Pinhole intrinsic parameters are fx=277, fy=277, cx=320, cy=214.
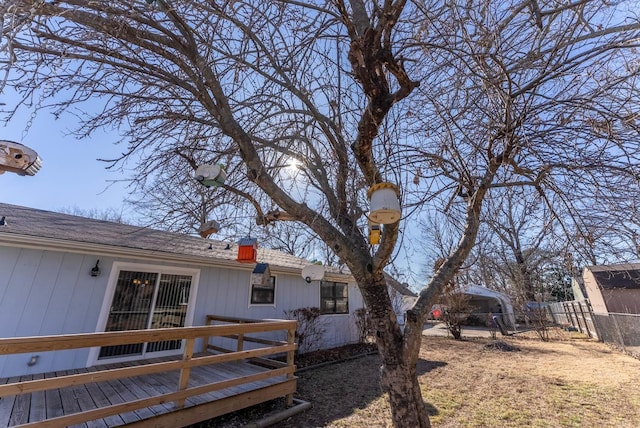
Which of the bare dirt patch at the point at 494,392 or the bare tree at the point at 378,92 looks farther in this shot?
the bare dirt patch at the point at 494,392

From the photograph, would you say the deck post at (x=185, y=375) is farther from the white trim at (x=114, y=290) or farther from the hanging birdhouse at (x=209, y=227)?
the white trim at (x=114, y=290)

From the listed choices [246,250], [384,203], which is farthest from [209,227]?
[384,203]

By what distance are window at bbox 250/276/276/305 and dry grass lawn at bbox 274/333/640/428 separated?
227 centimetres

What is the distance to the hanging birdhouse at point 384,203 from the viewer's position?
203 centimetres

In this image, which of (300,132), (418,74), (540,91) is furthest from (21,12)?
(540,91)

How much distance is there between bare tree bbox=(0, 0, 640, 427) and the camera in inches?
97.8

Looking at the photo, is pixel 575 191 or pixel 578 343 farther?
pixel 578 343

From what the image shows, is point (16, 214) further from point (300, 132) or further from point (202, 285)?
point (300, 132)

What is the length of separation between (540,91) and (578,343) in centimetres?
1284

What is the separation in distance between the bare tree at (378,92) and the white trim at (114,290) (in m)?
3.04

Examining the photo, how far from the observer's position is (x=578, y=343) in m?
11.0

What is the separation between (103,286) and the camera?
17.9 ft

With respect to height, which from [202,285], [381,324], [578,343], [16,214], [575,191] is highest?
[16,214]

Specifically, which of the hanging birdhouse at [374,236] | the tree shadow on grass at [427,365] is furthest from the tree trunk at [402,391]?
the tree shadow on grass at [427,365]
